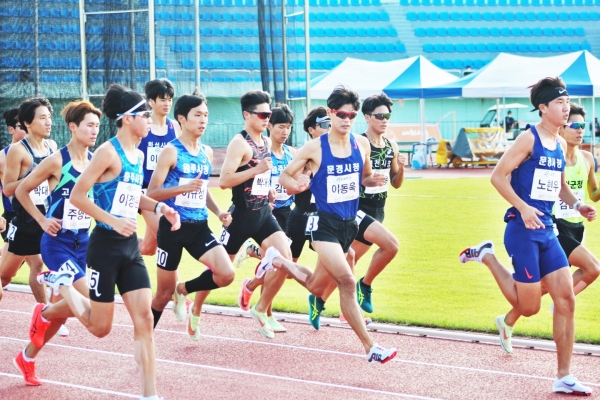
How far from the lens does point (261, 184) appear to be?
7.80 m

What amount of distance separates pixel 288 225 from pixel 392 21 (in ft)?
119

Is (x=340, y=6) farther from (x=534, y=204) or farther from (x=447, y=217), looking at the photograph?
(x=534, y=204)

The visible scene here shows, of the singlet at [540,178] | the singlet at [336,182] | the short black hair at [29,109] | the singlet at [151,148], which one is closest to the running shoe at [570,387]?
the singlet at [540,178]

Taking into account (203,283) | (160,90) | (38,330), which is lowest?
(38,330)

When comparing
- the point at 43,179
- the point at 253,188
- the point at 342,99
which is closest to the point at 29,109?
the point at 43,179

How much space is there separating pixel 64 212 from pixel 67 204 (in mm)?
62

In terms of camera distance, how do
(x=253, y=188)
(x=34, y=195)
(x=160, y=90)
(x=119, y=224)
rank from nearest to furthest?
(x=119, y=224), (x=253, y=188), (x=34, y=195), (x=160, y=90)

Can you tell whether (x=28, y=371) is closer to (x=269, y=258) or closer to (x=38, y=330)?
(x=38, y=330)

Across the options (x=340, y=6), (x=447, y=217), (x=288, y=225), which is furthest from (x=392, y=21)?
(x=288, y=225)

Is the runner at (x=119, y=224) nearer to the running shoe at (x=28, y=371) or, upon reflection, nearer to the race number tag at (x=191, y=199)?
the running shoe at (x=28, y=371)

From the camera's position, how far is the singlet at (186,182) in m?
6.83

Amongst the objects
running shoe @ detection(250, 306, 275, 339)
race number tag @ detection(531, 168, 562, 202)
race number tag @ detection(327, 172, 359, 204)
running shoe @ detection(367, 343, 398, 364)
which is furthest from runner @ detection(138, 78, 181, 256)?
race number tag @ detection(531, 168, 562, 202)

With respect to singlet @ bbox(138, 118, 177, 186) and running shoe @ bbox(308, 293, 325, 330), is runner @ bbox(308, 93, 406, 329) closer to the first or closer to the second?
running shoe @ bbox(308, 293, 325, 330)

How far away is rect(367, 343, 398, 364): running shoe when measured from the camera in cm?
605
